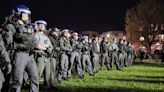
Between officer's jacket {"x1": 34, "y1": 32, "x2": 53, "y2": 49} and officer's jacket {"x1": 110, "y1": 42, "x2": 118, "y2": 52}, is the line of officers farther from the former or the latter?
officer's jacket {"x1": 110, "y1": 42, "x2": 118, "y2": 52}

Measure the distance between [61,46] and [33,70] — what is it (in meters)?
7.11

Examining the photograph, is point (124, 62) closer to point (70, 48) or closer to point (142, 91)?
point (70, 48)

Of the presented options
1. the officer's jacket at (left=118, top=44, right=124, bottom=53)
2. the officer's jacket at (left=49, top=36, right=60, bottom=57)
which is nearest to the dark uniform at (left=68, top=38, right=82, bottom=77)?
the officer's jacket at (left=49, top=36, right=60, bottom=57)

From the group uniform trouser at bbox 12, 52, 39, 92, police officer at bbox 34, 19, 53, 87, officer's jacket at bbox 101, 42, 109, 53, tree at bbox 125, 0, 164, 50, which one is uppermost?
tree at bbox 125, 0, 164, 50

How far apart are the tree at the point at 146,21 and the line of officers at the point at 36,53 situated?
6058 centimetres

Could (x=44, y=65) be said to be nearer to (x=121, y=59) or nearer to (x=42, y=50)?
(x=42, y=50)

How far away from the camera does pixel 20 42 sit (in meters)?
11.0

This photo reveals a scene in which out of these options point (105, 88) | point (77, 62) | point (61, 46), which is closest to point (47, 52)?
point (105, 88)

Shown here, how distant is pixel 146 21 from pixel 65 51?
6750 centimetres

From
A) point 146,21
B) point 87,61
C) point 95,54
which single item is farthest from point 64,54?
point 146,21

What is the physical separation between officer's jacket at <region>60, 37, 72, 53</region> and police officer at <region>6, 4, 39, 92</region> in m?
7.09

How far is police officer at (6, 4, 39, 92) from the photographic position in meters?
10.8

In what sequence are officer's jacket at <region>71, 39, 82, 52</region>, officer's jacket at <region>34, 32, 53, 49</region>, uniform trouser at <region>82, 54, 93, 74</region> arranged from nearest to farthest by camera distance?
officer's jacket at <region>34, 32, 53, 49</region> → officer's jacket at <region>71, 39, 82, 52</region> → uniform trouser at <region>82, 54, 93, 74</region>

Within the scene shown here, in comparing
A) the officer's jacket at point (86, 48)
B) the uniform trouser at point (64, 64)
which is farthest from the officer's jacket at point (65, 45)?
the officer's jacket at point (86, 48)
